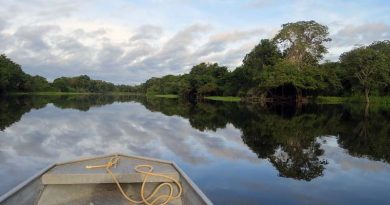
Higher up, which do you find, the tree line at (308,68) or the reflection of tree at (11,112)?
the tree line at (308,68)

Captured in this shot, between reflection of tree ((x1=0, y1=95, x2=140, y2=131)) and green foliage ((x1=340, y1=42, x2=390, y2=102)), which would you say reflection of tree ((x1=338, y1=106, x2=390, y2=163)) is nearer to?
reflection of tree ((x1=0, y1=95, x2=140, y2=131))

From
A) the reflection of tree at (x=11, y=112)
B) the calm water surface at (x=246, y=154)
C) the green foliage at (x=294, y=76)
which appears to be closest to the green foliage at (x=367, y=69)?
the green foliage at (x=294, y=76)

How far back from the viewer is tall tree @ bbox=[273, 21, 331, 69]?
182 ft

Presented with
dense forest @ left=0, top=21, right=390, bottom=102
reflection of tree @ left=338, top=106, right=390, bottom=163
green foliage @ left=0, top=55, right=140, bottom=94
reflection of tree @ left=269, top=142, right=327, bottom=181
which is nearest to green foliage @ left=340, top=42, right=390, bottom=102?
dense forest @ left=0, top=21, right=390, bottom=102

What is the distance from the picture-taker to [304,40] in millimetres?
56000

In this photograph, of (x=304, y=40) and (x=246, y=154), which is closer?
(x=246, y=154)

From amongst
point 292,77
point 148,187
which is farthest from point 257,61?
point 148,187

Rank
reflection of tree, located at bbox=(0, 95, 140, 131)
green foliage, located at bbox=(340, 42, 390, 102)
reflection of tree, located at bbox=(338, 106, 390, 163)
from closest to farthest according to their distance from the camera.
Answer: reflection of tree, located at bbox=(338, 106, 390, 163)
reflection of tree, located at bbox=(0, 95, 140, 131)
green foliage, located at bbox=(340, 42, 390, 102)

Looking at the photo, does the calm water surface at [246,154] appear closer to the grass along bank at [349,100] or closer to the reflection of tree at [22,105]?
the reflection of tree at [22,105]

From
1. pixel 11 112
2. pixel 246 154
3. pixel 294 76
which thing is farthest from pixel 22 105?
pixel 246 154

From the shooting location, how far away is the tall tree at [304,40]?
5538 cm

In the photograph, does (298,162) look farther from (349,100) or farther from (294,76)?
(349,100)

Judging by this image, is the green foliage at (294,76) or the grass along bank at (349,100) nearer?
the green foliage at (294,76)

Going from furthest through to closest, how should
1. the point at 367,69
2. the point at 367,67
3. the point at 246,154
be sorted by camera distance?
the point at 367,69, the point at 367,67, the point at 246,154
